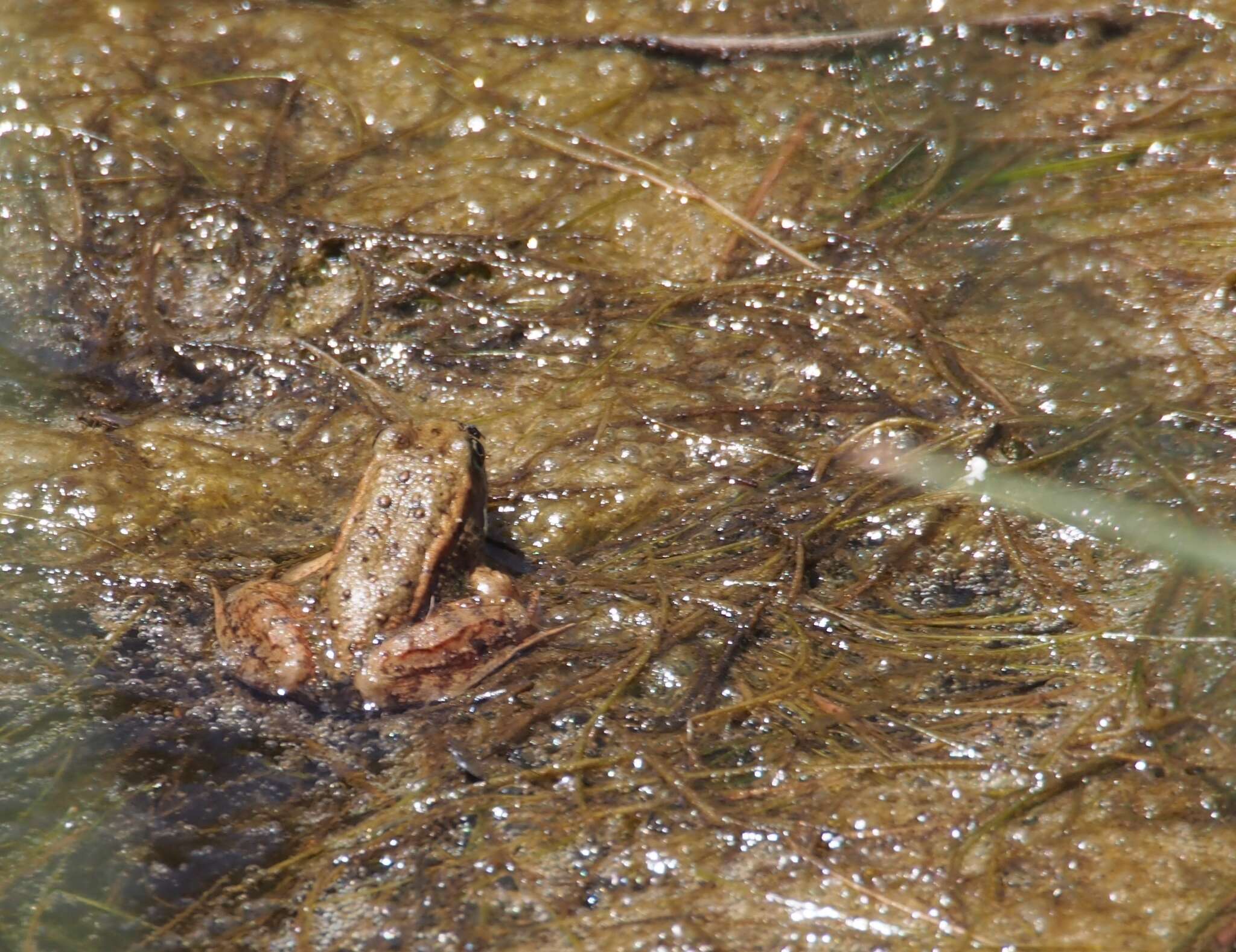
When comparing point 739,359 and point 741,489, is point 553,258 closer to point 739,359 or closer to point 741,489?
point 739,359

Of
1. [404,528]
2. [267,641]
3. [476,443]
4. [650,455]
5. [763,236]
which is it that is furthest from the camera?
[763,236]

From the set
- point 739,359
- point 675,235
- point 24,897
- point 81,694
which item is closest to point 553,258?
point 675,235

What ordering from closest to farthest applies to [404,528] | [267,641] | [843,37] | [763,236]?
[267,641]
[404,528]
[763,236]
[843,37]

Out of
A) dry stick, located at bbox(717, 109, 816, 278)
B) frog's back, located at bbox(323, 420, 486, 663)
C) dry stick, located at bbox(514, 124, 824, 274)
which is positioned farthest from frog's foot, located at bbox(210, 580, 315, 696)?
dry stick, located at bbox(514, 124, 824, 274)

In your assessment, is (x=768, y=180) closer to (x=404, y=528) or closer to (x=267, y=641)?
(x=404, y=528)

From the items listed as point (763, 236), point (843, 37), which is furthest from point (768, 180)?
point (843, 37)

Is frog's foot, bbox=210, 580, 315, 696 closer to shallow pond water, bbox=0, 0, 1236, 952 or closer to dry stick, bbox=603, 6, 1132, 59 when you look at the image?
shallow pond water, bbox=0, 0, 1236, 952
